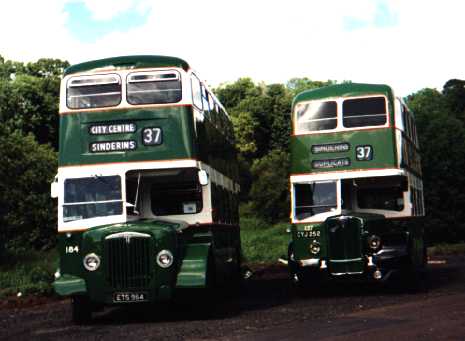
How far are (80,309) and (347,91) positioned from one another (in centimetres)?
827

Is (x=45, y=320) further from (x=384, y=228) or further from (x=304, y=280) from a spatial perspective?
(x=384, y=228)

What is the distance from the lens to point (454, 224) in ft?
160

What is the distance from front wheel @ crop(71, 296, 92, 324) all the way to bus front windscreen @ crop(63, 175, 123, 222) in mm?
1417

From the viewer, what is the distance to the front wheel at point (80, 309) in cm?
1603

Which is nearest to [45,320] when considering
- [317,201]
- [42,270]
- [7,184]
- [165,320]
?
[165,320]

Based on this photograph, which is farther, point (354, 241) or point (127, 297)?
point (354, 241)

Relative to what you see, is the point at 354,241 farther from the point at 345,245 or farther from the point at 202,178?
the point at 202,178

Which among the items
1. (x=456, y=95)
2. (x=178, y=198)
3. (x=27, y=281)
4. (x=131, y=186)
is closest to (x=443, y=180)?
(x=456, y=95)

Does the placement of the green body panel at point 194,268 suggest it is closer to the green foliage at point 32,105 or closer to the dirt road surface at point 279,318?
the dirt road surface at point 279,318

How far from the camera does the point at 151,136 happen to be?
53.7ft

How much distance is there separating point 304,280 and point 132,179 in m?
5.63

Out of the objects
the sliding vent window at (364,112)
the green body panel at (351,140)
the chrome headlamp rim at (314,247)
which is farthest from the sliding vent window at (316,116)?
the chrome headlamp rim at (314,247)

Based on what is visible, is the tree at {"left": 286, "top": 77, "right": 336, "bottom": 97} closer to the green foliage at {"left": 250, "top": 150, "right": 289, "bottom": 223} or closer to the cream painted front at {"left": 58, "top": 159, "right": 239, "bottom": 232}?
the green foliage at {"left": 250, "top": 150, "right": 289, "bottom": 223}

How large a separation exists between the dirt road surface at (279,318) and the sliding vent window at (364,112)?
381 centimetres
